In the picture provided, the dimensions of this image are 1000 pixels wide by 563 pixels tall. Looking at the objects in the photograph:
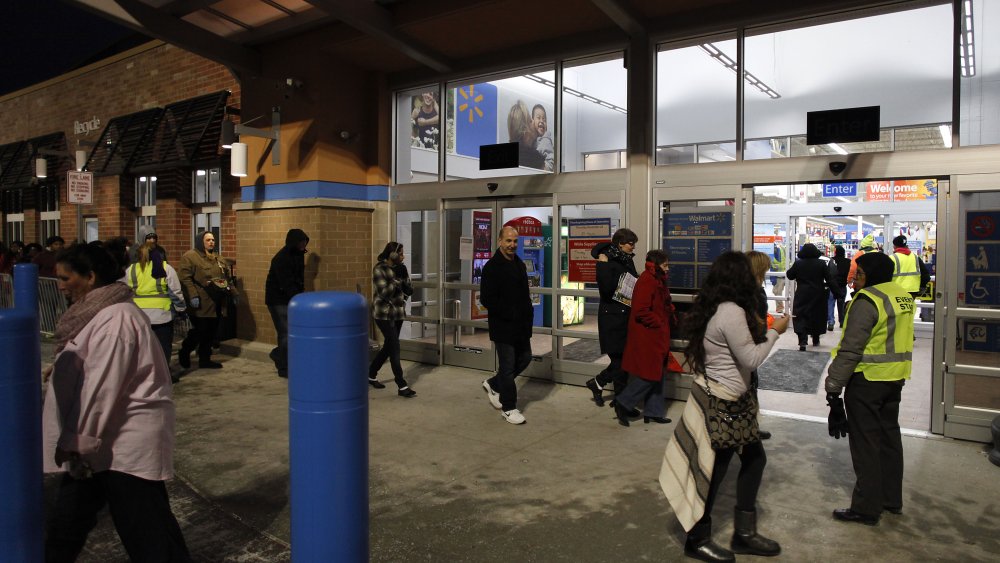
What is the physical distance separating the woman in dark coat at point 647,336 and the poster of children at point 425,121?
436 cm

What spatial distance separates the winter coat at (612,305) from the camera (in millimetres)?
6363

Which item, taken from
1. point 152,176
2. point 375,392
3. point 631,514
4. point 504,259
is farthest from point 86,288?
point 152,176

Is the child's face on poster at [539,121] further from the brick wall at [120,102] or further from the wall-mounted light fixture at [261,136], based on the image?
the brick wall at [120,102]

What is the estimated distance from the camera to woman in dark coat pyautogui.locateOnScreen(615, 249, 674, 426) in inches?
236

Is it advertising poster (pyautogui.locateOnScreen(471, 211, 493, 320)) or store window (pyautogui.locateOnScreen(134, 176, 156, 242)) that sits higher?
store window (pyautogui.locateOnScreen(134, 176, 156, 242))

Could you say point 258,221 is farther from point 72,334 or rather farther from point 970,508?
point 970,508

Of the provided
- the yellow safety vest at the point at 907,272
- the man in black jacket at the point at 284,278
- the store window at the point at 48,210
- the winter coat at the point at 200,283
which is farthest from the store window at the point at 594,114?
the store window at the point at 48,210

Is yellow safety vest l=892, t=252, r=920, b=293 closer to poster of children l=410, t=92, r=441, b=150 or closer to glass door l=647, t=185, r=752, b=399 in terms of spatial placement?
glass door l=647, t=185, r=752, b=399

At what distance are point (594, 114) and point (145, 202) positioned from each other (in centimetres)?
936

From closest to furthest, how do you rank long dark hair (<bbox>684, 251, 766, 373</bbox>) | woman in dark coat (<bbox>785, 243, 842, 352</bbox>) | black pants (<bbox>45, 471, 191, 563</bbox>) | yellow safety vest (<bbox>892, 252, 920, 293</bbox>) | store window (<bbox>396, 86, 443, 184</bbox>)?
black pants (<bbox>45, 471, 191, 563</bbox>) → long dark hair (<bbox>684, 251, 766, 373</bbox>) → yellow safety vest (<bbox>892, 252, 920, 293</bbox>) → store window (<bbox>396, 86, 443, 184</bbox>) → woman in dark coat (<bbox>785, 243, 842, 352</bbox>)

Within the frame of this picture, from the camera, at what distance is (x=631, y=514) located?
4.16 m

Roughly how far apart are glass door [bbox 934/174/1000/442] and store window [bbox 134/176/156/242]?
12.5 metres

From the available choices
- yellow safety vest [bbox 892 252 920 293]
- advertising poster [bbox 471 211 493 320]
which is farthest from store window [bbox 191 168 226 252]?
yellow safety vest [bbox 892 252 920 293]

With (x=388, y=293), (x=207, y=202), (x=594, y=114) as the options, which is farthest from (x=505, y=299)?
(x=207, y=202)
